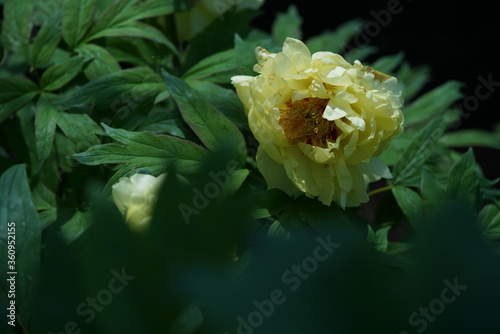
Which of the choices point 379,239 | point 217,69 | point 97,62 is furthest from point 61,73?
point 379,239

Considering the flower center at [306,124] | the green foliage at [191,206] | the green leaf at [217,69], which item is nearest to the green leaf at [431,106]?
the green foliage at [191,206]

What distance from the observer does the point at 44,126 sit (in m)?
0.97

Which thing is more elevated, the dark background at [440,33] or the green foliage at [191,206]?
the green foliage at [191,206]

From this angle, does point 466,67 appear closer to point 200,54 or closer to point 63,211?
point 200,54

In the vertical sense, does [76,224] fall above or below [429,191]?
below

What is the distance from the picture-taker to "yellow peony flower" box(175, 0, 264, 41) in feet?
4.14

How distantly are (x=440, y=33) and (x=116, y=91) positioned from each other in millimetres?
2224

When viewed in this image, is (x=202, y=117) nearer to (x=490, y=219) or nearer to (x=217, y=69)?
(x=217, y=69)

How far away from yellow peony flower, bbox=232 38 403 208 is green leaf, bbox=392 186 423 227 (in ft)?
0.50

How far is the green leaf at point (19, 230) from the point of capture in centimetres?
71

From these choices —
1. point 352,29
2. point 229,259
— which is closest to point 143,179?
point 229,259

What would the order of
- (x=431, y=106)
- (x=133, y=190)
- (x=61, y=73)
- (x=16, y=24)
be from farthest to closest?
(x=431, y=106)
(x=16, y=24)
(x=61, y=73)
(x=133, y=190)

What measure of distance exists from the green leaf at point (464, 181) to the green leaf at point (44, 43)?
0.75 m

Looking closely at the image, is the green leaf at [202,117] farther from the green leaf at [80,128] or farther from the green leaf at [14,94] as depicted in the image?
the green leaf at [14,94]
